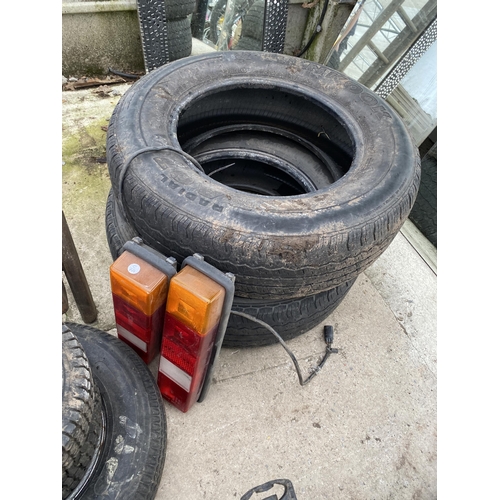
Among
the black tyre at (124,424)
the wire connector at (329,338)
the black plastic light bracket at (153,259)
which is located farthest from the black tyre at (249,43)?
the black tyre at (124,424)

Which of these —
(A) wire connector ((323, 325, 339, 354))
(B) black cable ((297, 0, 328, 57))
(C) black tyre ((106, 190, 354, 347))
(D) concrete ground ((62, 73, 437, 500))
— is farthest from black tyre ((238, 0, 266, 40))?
(A) wire connector ((323, 325, 339, 354))

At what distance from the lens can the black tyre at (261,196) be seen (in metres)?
1.32

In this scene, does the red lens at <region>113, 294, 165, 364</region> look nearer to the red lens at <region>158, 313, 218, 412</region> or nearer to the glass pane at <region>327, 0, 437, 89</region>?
the red lens at <region>158, 313, 218, 412</region>

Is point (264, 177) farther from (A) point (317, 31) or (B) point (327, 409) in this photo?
(A) point (317, 31)

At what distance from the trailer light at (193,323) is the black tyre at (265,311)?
0.25 meters

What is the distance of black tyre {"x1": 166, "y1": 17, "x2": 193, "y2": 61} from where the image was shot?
309 centimetres

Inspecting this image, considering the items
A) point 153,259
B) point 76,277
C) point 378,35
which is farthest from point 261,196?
point 378,35

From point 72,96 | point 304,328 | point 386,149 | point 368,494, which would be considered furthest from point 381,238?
point 72,96

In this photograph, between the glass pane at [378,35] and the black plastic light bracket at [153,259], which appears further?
the glass pane at [378,35]

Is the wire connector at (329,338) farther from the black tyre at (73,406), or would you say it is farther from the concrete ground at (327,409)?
the black tyre at (73,406)

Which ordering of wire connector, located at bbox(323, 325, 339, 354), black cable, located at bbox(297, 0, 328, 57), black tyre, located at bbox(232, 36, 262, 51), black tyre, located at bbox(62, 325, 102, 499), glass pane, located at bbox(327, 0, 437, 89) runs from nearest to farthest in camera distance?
black tyre, located at bbox(62, 325, 102, 499) → wire connector, located at bbox(323, 325, 339, 354) → glass pane, located at bbox(327, 0, 437, 89) → black cable, located at bbox(297, 0, 328, 57) → black tyre, located at bbox(232, 36, 262, 51)

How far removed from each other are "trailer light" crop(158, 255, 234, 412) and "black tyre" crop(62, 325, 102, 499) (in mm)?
297

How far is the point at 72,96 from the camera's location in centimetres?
314

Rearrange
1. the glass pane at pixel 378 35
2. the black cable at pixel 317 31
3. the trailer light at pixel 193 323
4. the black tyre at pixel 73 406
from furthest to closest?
1. the black cable at pixel 317 31
2. the glass pane at pixel 378 35
3. the trailer light at pixel 193 323
4. the black tyre at pixel 73 406
